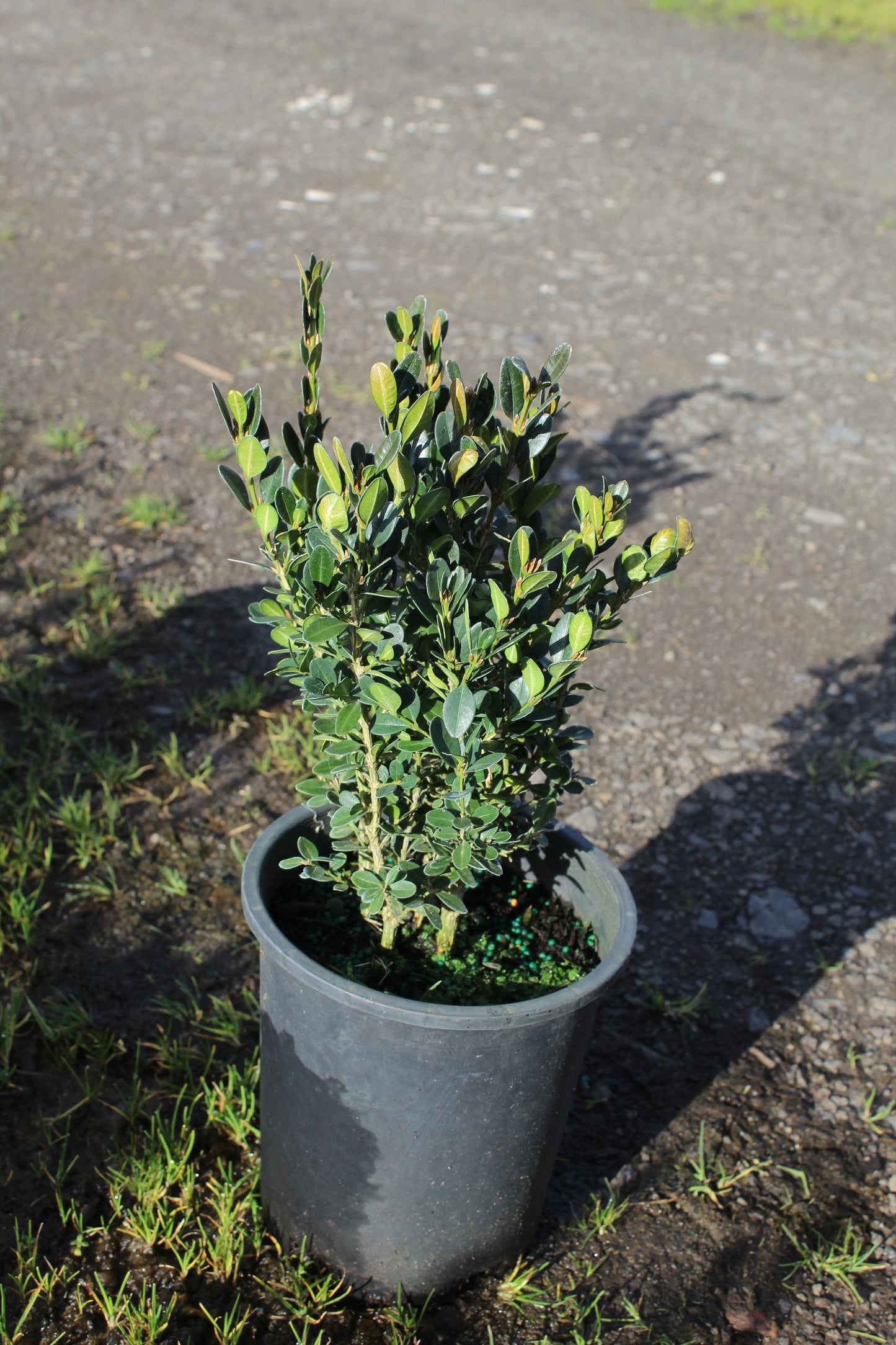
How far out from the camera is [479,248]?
6.38 meters

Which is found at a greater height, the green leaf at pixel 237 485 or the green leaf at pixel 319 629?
the green leaf at pixel 237 485

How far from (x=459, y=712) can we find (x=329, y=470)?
367mm

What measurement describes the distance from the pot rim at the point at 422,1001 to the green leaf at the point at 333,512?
631 mm

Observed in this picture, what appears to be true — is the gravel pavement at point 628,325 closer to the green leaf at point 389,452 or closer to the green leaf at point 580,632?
the green leaf at point 580,632

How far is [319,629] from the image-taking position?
1452 mm

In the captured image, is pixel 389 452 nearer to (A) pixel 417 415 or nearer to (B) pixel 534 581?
(A) pixel 417 415

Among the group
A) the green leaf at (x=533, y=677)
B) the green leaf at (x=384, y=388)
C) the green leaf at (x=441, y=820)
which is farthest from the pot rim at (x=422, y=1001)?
the green leaf at (x=384, y=388)

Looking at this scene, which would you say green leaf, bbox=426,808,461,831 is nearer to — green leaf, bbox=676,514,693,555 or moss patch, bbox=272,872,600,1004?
moss patch, bbox=272,872,600,1004

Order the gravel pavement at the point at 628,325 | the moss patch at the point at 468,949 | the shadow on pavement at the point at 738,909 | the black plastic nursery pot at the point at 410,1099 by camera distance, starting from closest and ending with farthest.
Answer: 1. the black plastic nursery pot at the point at 410,1099
2. the moss patch at the point at 468,949
3. the shadow on pavement at the point at 738,909
4. the gravel pavement at the point at 628,325

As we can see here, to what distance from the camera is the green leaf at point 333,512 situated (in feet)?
4.58

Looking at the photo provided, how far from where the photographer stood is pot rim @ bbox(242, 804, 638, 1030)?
154 centimetres

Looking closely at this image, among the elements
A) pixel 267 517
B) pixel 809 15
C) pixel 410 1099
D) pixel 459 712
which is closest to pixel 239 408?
pixel 267 517

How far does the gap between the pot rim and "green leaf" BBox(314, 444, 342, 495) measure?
0.67 metres

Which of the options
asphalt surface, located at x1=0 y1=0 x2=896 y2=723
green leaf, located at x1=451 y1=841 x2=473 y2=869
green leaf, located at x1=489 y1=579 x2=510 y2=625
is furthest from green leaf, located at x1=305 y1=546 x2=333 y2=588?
asphalt surface, located at x1=0 y1=0 x2=896 y2=723
